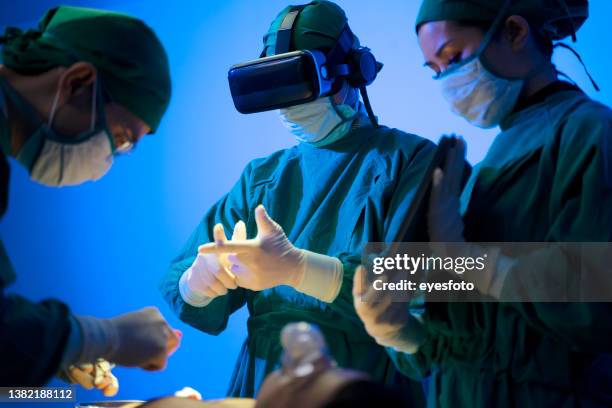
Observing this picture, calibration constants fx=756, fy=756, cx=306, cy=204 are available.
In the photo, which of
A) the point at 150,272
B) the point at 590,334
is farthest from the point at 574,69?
the point at 150,272

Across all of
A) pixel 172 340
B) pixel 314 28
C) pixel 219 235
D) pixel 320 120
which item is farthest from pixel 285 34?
pixel 172 340

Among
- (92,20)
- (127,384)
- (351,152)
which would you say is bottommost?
(127,384)

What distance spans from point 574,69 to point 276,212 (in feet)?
3.41

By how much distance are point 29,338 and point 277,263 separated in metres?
0.70

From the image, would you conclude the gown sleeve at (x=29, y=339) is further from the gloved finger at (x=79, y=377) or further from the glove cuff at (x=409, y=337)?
the glove cuff at (x=409, y=337)

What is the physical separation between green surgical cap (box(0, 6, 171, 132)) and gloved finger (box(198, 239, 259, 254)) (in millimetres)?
387

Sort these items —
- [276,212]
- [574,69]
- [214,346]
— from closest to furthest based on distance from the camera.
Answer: [276,212], [574,69], [214,346]

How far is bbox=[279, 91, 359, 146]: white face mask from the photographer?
2.18m

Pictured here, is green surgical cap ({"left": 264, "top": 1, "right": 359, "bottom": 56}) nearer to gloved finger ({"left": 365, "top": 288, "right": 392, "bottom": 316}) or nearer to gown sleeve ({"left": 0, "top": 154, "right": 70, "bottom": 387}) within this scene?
gloved finger ({"left": 365, "top": 288, "right": 392, "bottom": 316})

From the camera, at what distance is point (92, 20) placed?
146 cm

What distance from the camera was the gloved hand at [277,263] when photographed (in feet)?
5.98

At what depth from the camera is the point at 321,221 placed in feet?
6.91

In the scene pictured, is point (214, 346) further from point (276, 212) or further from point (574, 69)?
point (574, 69)

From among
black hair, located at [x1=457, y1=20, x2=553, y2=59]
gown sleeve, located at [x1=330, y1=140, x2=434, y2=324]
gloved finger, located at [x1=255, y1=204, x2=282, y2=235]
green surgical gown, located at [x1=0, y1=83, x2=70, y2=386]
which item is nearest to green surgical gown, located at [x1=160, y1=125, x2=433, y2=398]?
gown sleeve, located at [x1=330, y1=140, x2=434, y2=324]
